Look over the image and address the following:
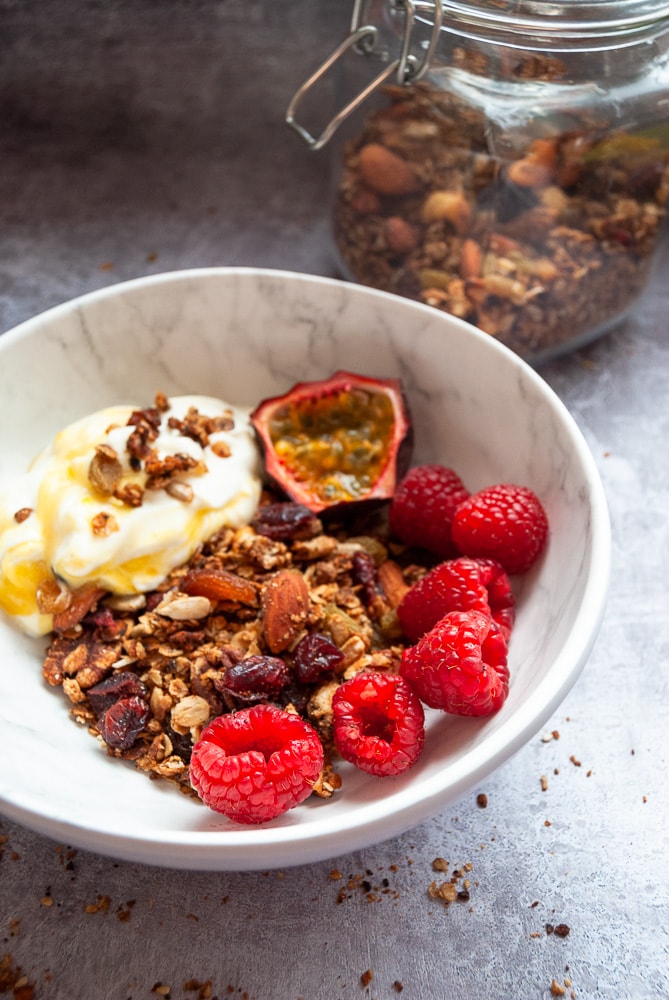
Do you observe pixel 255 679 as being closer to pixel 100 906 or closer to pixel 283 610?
pixel 283 610

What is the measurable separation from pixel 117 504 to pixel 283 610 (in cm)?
29

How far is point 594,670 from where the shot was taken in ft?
4.60

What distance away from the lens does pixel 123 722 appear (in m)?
1.15

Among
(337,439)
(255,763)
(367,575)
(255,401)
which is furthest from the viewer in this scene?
(255,401)

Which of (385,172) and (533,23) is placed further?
(385,172)

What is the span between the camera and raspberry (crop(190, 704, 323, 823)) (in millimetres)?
976

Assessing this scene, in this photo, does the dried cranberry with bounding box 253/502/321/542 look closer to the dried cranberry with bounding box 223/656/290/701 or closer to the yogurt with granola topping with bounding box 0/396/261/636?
the yogurt with granola topping with bounding box 0/396/261/636

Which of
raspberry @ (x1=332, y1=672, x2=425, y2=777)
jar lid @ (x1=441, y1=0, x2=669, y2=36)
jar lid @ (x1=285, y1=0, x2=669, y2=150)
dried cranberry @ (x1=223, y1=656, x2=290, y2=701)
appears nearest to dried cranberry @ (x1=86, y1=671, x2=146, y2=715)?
dried cranberry @ (x1=223, y1=656, x2=290, y2=701)

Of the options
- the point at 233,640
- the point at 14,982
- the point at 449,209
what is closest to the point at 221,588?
the point at 233,640

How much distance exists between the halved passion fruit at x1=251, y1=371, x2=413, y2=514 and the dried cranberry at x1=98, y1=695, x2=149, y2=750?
15.6 inches

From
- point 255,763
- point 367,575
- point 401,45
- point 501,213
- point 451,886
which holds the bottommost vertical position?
point 451,886

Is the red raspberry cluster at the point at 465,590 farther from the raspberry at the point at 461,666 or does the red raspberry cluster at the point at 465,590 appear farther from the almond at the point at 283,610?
the almond at the point at 283,610

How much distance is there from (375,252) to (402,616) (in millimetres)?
776

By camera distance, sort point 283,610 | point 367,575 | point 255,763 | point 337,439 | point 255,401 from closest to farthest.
Answer: point 255,763, point 283,610, point 367,575, point 337,439, point 255,401
